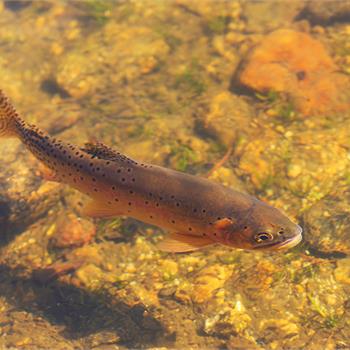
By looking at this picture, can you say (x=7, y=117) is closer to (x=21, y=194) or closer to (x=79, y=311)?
(x=21, y=194)

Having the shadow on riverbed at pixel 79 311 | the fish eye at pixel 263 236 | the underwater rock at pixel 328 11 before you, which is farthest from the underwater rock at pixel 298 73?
the shadow on riverbed at pixel 79 311

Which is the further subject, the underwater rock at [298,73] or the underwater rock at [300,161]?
the underwater rock at [298,73]

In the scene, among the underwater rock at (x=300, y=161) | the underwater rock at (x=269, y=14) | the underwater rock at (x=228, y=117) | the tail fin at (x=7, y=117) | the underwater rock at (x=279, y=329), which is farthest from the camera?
the underwater rock at (x=269, y=14)

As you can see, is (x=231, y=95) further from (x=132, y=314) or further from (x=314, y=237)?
(x=132, y=314)

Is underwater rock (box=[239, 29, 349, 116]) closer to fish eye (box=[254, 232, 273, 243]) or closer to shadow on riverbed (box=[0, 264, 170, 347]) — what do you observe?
fish eye (box=[254, 232, 273, 243])

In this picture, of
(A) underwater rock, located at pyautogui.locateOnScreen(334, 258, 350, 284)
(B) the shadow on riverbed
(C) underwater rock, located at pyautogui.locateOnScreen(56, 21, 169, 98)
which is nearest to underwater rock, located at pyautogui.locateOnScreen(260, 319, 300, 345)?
(A) underwater rock, located at pyautogui.locateOnScreen(334, 258, 350, 284)

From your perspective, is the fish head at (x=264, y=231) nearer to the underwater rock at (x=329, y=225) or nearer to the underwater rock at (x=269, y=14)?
the underwater rock at (x=329, y=225)

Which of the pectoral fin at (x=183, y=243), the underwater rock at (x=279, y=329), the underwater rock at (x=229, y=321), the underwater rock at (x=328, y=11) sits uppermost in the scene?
the underwater rock at (x=328, y=11)

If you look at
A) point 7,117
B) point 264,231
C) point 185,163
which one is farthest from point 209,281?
point 7,117
